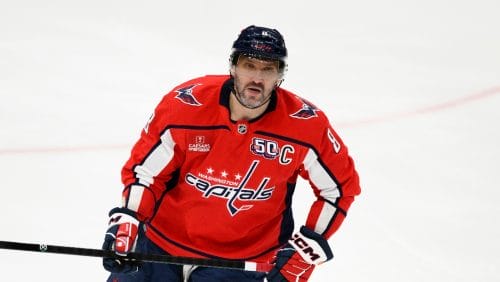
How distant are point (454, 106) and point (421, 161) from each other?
79cm

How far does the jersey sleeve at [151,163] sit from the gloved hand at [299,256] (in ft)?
1.54

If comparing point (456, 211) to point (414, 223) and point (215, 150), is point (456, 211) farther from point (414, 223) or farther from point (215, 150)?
point (215, 150)

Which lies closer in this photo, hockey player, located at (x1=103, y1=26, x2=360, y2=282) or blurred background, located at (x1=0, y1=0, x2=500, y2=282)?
hockey player, located at (x1=103, y1=26, x2=360, y2=282)

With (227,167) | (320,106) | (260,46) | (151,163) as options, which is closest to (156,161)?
(151,163)

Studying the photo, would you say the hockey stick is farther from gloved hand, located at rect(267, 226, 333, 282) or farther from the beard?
the beard

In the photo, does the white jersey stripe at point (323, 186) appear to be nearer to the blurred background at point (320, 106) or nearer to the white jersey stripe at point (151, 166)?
the white jersey stripe at point (151, 166)

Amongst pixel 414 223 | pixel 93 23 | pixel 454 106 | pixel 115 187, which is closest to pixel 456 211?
pixel 414 223

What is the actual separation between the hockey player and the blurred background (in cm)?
92

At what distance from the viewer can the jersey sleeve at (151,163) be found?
2.75m

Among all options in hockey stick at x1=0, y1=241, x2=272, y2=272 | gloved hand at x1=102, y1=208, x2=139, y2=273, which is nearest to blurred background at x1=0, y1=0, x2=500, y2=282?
hockey stick at x1=0, y1=241, x2=272, y2=272

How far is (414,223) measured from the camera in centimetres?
415

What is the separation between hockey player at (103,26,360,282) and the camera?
2723 millimetres

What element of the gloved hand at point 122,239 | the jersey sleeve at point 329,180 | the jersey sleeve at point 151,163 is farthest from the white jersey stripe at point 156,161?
the jersey sleeve at point 329,180

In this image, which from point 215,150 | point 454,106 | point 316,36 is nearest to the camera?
point 215,150
